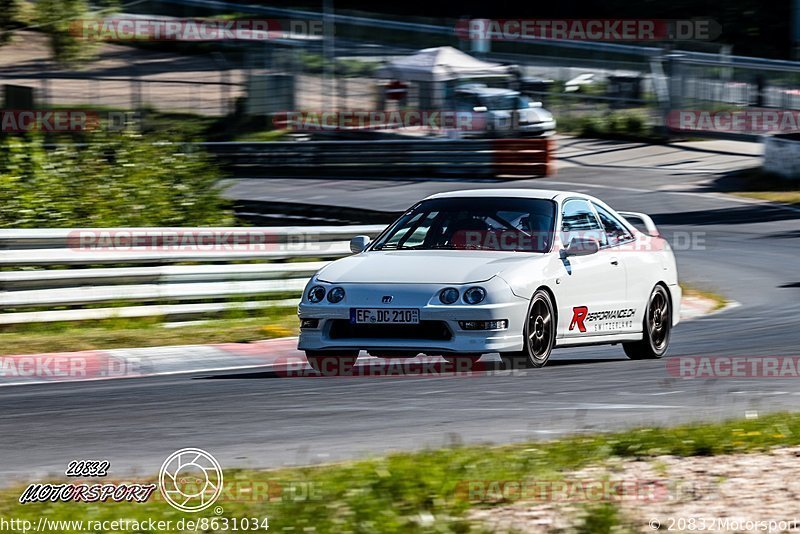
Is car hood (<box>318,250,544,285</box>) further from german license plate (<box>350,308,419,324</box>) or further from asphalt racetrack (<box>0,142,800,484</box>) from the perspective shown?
asphalt racetrack (<box>0,142,800,484</box>)

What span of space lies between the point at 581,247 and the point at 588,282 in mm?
366

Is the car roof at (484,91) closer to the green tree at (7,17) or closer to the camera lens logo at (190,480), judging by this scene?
the green tree at (7,17)

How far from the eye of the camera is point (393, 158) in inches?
1316

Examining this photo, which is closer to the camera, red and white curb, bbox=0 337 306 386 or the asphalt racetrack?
the asphalt racetrack

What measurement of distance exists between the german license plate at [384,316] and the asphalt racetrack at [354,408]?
1.48 feet

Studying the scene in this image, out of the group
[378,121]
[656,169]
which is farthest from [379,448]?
[378,121]

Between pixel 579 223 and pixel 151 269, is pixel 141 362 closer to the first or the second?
pixel 151 269

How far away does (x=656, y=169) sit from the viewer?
109 feet

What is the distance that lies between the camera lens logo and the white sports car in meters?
2.88

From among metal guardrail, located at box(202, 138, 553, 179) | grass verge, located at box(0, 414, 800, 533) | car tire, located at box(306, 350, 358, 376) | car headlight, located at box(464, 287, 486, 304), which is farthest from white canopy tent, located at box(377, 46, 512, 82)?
grass verge, located at box(0, 414, 800, 533)

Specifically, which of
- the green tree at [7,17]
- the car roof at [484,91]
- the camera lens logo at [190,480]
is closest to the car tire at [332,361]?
the camera lens logo at [190,480]

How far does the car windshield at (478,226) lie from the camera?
1020cm

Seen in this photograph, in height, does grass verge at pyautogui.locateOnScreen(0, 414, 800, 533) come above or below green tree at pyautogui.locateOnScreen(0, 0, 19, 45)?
Result: below

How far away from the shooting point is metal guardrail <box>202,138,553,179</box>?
3161 cm
